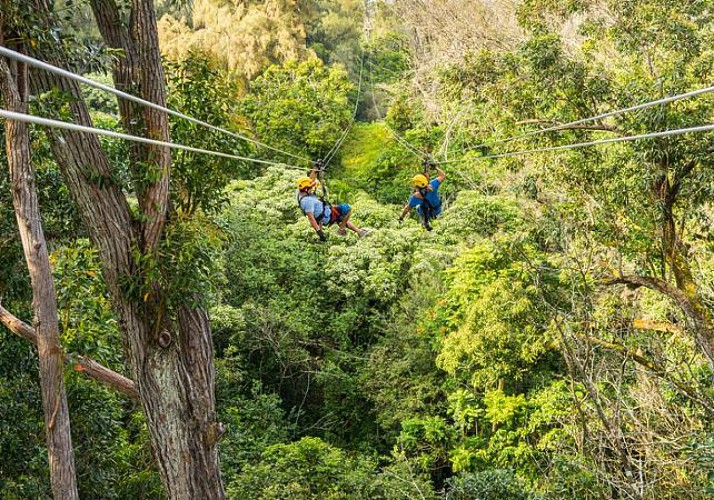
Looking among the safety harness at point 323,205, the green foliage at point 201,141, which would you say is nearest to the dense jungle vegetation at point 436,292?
the green foliage at point 201,141

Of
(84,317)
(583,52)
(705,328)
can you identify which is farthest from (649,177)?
(84,317)

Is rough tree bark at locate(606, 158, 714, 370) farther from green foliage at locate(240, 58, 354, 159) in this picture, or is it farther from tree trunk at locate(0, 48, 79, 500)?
green foliage at locate(240, 58, 354, 159)

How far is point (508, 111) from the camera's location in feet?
31.9

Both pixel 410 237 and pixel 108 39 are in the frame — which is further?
pixel 410 237

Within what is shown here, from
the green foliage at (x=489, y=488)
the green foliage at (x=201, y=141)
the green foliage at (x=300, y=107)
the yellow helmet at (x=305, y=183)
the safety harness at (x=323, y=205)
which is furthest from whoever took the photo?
the green foliage at (x=300, y=107)

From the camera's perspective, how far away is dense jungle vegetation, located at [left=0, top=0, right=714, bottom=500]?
566cm

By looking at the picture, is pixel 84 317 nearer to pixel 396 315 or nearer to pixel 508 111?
pixel 508 111

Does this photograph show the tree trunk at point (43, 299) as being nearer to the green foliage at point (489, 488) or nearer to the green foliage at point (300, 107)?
the green foliage at point (489, 488)

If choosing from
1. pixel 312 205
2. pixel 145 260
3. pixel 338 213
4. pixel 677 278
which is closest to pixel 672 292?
pixel 677 278

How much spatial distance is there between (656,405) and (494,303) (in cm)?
367

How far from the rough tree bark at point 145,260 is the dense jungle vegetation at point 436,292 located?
30 millimetres

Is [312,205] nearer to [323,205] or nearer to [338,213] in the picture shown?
[323,205]

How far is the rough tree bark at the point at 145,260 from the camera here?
16.9ft

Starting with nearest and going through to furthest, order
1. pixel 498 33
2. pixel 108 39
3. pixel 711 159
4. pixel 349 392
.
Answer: pixel 108 39 → pixel 711 159 → pixel 349 392 → pixel 498 33
